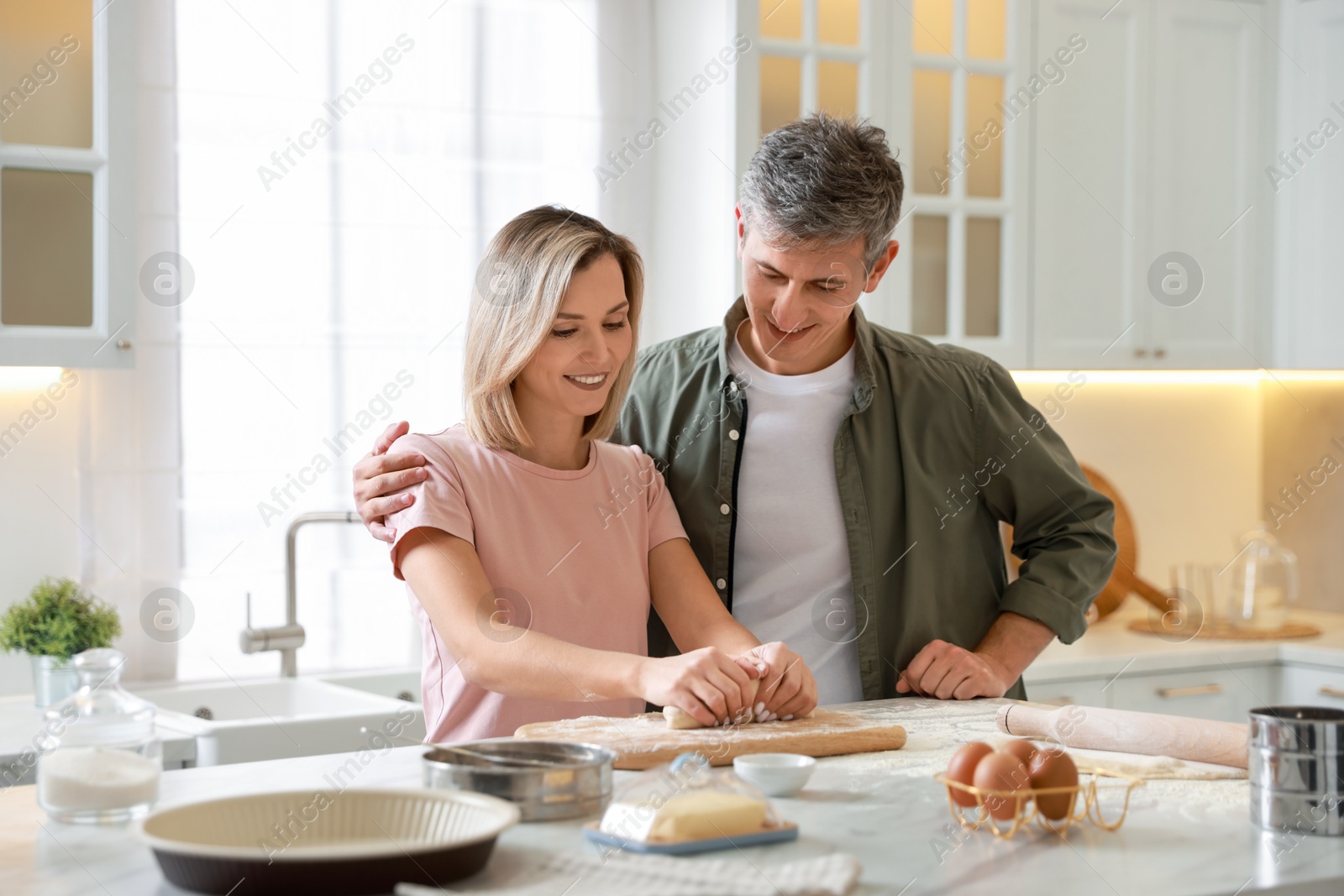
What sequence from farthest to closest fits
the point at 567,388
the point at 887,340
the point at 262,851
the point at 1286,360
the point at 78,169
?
the point at 1286,360, the point at 78,169, the point at 887,340, the point at 567,388, the point at 262,851

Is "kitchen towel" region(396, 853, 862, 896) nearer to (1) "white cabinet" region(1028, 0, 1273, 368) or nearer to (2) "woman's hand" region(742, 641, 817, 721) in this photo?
(2) "woman's hand" region(742, 641, 817, 721)

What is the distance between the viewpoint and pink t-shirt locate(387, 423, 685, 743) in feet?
5.16

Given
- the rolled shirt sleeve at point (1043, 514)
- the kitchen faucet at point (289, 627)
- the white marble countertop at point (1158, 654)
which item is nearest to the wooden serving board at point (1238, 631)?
the white marble countertop at point (1158, 654)

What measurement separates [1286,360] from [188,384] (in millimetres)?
2696

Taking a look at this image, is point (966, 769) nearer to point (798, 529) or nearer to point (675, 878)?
point (675, 878)

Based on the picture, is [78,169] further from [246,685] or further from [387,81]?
[246,685]

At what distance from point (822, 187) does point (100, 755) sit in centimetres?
115

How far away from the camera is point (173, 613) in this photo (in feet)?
9.11

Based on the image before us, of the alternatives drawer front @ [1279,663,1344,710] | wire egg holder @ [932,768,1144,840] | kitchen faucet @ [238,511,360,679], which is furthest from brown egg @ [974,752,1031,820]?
drawer front @ [1279,663,1344,710]

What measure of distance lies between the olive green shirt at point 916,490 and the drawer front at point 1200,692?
1105 mm

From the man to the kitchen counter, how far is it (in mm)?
606

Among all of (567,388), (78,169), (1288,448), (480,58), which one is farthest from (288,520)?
(1288,448)

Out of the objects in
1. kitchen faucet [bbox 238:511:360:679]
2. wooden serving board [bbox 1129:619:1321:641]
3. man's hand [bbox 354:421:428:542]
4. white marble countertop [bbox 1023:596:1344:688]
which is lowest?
white marble countertop [bbox 1023:596:1344:688]

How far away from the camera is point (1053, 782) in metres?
1.10
